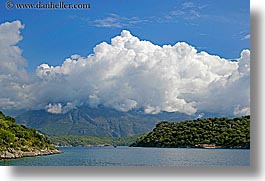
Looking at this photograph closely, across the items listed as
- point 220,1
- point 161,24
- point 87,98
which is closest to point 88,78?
point 87,98

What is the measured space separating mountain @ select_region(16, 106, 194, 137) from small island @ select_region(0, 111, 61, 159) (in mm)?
326

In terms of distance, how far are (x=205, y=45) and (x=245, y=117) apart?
3.67 ft

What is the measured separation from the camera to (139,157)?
7.80 meters

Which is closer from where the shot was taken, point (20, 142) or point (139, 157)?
point (139, 157)

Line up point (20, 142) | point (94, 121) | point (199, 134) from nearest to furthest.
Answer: point (94, 121), point (199, 134), point (20, 142)

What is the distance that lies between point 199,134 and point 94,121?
6.14 ft

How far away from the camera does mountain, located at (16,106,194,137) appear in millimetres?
7781

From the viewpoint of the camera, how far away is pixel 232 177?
698 cm

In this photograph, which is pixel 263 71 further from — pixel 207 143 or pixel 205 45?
pixel 207 143

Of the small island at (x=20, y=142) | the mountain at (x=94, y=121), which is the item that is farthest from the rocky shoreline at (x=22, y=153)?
the mountain at (x=94, y=121)

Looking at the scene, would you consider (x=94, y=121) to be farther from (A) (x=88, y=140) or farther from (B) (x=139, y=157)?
(A) (x=88, y=140)

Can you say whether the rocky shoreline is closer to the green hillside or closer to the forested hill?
the green hillside

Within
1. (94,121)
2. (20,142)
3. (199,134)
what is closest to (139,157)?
(94,121)

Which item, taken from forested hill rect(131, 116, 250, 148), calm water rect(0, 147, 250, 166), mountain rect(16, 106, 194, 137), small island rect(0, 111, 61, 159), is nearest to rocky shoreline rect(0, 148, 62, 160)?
small island rect(0, 111, 61, 159)
